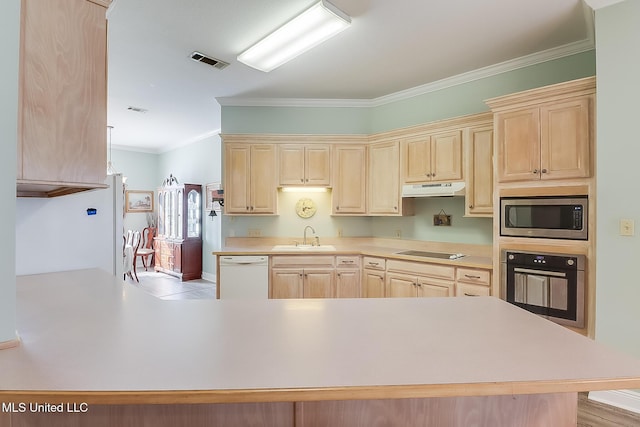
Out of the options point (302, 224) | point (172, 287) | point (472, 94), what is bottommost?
point (172, 287)

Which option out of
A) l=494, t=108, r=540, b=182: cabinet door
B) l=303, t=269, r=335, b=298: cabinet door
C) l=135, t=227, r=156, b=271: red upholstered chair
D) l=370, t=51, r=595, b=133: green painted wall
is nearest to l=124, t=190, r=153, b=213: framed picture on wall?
l=135, t=227, r=156, b=271: red upholstered chair

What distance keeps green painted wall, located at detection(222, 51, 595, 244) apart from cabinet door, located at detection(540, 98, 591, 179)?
2.67 ft

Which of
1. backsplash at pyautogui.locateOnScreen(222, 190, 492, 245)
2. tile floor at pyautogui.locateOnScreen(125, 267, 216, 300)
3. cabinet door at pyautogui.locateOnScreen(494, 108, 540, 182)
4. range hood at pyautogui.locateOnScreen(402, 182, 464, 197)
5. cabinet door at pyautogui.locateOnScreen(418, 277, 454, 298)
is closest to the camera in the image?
cabinet door at pyautogui.locateOnScreen(494, 108, 540, 182)

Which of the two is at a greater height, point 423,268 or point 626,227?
point 626,227

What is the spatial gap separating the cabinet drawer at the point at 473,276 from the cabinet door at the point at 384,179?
1.03m

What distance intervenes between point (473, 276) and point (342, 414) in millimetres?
2370

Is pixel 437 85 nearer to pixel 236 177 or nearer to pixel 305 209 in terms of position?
pixel 305 209

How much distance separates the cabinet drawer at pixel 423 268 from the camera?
2994 mm

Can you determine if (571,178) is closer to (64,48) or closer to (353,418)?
(353,418)

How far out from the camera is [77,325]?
1143 millimetres

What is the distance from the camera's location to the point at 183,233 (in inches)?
250

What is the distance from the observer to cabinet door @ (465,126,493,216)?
300 cm

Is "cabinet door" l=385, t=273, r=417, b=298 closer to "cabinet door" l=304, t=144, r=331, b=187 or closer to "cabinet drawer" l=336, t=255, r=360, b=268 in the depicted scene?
"cabinet drawer" l=336, t=255, r=360, b=268

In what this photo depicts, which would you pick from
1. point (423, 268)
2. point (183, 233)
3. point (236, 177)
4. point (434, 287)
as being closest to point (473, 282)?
point (434, 287)
